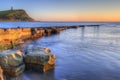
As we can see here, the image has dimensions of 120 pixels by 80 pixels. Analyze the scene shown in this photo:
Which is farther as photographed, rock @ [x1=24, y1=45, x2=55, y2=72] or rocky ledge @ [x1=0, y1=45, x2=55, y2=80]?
rock @ [x1=24, y1=45, x2=55, y2=72]

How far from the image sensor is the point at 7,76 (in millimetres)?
11391

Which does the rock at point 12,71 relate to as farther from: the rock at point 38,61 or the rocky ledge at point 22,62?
the rock at point 38,61

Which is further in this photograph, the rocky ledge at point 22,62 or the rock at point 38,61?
the rock at point 38,61

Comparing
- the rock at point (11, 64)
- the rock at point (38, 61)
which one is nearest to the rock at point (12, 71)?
the rock at point (11, 64)

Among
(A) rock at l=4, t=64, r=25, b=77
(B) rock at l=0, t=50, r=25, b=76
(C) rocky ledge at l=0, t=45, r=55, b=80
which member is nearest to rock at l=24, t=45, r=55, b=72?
(C) rocky ledge at l=0, t=45, r=55, b=80

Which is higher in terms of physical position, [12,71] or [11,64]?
[11,64]

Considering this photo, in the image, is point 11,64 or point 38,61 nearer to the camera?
point 11,64

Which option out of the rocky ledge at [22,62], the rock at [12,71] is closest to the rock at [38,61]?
the rocky ledge at [22,62]

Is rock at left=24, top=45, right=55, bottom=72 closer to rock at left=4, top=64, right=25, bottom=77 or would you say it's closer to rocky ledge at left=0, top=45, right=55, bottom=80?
rocky ledge at left=0, top=45, right=55, bottom=80

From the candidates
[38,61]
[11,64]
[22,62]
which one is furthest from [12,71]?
[38,61]

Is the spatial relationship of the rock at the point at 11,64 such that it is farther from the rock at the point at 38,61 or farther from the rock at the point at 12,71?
the rock at the point at 38,61

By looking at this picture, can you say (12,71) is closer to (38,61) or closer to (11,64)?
(11,64)

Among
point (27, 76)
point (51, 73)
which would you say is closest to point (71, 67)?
point (51, 73)

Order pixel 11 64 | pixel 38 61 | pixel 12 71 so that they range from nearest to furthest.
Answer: pixel 12 71 → pixel 11 64 → pixel 38 61
